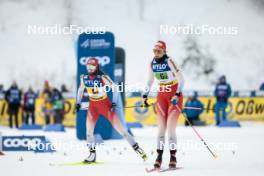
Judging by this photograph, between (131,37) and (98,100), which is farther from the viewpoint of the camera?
(131,37)

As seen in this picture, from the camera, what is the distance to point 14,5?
3741cm

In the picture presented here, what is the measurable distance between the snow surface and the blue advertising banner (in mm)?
17740

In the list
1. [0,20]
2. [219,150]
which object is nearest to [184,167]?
[219,150]

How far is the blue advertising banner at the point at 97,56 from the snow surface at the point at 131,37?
17.7 meters

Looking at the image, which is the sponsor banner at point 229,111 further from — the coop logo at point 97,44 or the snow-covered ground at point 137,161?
the snow-covered ground at point 137,161

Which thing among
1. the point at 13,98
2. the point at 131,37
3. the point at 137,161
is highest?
the point at 131,37

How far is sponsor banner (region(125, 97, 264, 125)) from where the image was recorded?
78.8 feet

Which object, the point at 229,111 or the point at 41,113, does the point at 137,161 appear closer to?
the point at 229,111

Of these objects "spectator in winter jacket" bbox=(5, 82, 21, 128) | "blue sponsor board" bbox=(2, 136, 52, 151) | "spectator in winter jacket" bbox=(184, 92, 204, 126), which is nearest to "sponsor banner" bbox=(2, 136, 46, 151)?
"blue sponsor board" bbox=(2, 136, 52, 151)

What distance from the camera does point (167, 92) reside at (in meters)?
9.22

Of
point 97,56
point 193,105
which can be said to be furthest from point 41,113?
point 97,56

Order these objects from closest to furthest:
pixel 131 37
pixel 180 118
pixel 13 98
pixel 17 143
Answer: pixel 17 143 → pixel 13 98 → pixel 180 118 → pixel 131 37

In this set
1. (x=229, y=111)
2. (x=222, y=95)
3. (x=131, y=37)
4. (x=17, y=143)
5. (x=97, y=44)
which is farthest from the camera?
(x=131, y=37)

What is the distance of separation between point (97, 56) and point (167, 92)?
6.52m
